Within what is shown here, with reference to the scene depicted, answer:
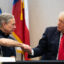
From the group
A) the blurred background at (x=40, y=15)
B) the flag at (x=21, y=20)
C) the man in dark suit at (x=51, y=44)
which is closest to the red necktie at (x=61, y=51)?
the man in dark suit at (x=51, y=44)

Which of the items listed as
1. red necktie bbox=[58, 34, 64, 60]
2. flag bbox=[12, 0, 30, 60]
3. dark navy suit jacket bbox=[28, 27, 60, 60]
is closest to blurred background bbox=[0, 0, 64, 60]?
flag bbox=[12, 0, 30, 60]

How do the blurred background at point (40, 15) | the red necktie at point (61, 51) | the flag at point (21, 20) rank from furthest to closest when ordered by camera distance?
the blurred background at point (40, 15) → the flag at point (21, 20) → the red necktie at point (61, 51)

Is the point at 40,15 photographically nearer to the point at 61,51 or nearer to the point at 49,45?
the point at 49,45

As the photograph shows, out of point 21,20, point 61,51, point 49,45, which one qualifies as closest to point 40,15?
point 21,20

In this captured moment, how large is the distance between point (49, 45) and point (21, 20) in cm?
123

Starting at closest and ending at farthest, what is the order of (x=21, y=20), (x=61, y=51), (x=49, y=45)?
(x=61, y=51) → (x=49, y=45) → (x=21, y=20)

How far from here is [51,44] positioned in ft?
8.30

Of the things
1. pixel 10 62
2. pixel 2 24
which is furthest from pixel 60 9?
pixel 10 62

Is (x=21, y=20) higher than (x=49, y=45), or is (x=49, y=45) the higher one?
(x=21, y=20)

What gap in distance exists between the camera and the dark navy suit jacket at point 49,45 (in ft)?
8.24

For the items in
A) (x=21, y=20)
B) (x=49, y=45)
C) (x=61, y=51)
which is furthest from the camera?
(x=21, y=20)

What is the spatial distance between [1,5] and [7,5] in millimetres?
120

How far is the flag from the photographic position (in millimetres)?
3600

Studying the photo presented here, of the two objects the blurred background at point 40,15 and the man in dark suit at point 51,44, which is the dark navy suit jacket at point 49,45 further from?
the blurred background at point 40,15
